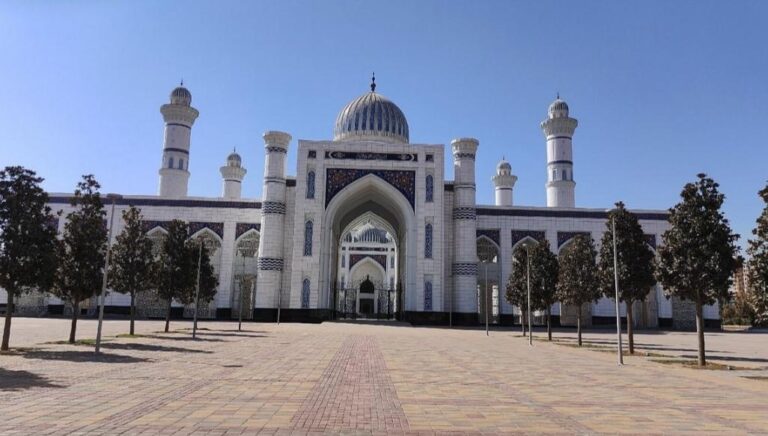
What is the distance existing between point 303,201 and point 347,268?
23947 millimetres

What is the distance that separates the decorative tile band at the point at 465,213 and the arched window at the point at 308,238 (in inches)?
416

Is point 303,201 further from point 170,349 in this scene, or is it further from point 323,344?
point 170,349

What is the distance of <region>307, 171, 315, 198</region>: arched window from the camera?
40.8m

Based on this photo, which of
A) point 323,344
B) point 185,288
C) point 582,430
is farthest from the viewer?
point 185,288

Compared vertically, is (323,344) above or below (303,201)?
below

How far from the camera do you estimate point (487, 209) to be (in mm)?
44094

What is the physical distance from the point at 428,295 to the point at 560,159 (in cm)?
2149

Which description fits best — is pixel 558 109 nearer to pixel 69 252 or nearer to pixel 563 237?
pixel 563 237

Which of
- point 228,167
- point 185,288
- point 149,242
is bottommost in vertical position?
point 185,288

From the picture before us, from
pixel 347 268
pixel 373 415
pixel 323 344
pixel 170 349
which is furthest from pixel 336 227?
pixel 373 415

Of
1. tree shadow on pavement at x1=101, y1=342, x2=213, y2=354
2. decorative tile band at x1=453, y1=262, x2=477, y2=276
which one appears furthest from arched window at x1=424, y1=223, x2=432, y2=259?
tree shadow on pavement at x1=101, y1=342, x2=213, y2=354

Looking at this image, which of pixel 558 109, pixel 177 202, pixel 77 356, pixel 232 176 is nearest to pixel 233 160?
pixel 232 176

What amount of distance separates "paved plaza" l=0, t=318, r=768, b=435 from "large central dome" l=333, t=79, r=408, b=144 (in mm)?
32170

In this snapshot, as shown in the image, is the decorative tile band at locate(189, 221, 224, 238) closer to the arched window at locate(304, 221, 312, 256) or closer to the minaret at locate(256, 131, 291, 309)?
the minaret at locate(256, 131, 291, 309)
